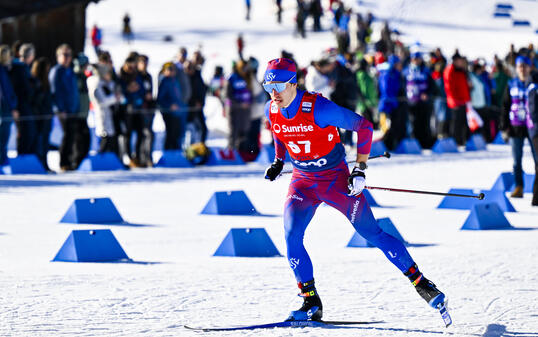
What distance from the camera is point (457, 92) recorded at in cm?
2089

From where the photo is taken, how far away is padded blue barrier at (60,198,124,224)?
460 inches

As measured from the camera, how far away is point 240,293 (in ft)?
25.9

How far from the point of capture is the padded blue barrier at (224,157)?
1870cm

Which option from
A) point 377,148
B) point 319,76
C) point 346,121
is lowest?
point 377,148

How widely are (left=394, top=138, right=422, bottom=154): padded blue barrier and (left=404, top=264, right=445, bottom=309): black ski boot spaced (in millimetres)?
13981

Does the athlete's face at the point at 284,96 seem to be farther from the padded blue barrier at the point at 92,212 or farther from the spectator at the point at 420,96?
the spectator at the point at 420,96

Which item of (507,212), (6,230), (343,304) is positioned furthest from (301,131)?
(507,212)

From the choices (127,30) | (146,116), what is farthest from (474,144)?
(127,30)

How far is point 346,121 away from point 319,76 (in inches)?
455

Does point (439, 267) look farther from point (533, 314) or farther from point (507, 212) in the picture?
point (507, 212)

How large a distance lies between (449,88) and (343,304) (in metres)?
13.8

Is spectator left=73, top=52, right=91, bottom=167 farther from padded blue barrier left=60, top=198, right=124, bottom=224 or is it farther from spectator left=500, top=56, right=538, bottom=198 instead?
spectator left=500, top=56, right=538, bottom=198

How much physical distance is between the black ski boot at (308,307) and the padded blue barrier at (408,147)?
13924 mm

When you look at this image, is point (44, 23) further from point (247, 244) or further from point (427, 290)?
point (427, 290)
